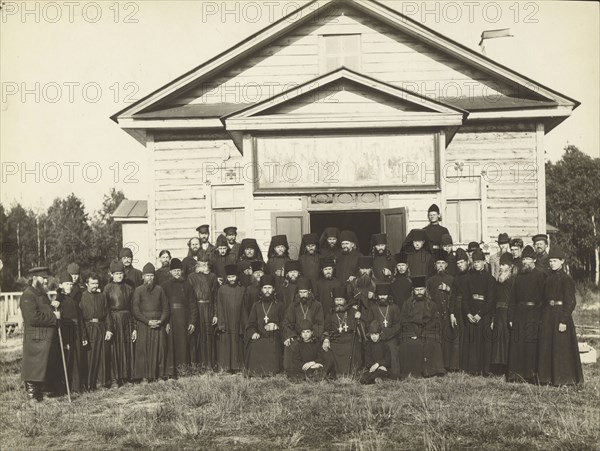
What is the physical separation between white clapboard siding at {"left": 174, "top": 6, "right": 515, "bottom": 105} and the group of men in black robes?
21.7ft

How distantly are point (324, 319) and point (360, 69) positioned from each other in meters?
8.87

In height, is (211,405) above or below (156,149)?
below

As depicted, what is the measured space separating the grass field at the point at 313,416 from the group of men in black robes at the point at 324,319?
0.48 m

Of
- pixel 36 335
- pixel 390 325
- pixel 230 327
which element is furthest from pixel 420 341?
pixel 36 335

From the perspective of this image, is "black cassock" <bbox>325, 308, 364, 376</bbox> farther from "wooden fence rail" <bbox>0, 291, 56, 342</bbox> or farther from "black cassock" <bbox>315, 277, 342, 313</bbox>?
"wooden fence rail" <bbox>0, 291, 56, 342</bbox>

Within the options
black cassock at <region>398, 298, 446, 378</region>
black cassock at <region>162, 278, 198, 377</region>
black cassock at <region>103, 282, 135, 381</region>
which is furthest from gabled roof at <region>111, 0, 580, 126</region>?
black cassock at <region>398, 298, 446, 378</region>

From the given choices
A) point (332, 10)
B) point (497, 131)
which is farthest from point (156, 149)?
point (497, 131)

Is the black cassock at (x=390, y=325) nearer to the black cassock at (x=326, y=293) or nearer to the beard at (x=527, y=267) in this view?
the black cassock at (x=326, y=293)

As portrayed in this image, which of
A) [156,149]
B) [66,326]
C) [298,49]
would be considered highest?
[298,49]

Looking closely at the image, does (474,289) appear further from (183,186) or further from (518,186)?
(183,186)

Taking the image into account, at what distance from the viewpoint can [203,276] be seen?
12297 millimetres

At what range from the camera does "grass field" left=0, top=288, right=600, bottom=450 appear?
24.3 feet

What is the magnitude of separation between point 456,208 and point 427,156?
12.9 feet

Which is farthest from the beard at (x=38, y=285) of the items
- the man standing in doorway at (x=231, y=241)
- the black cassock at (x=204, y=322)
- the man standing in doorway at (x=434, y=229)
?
the man standing in doorway at (x=434, y=229)
